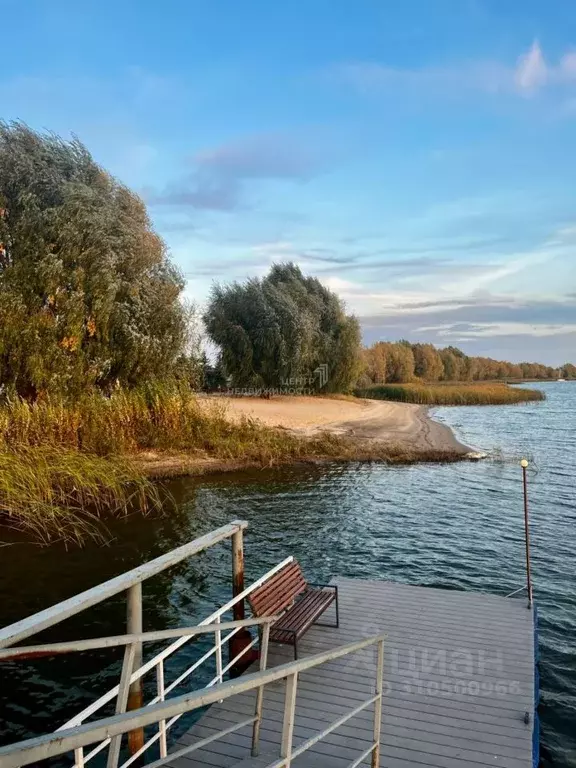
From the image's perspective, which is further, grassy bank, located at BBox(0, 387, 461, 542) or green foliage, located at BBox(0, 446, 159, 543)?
grassy bank, located at BBox(0, 387, 461, 542)

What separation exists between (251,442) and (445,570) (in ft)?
47.1

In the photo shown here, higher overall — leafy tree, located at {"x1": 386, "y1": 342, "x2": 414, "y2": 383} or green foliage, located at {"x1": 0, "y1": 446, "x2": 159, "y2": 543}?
leafy tree, located at {"x1": 386, "y1": 342, "x2": 414, "y2": 383}

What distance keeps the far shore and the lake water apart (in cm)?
142

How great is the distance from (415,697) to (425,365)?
10023 cm

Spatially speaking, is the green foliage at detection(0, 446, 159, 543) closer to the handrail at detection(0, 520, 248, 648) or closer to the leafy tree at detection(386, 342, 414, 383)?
the handrail at detection(0, 520, 248, 648)

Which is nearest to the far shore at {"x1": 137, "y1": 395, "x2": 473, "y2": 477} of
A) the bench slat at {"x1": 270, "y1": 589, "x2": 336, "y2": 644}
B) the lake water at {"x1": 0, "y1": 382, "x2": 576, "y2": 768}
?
the lake water at {"x1": 0, "y1": 382, "x2": 576, "y2": 768}

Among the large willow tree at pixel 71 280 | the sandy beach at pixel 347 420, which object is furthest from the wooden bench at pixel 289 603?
the sandy beach at pixel 347 420

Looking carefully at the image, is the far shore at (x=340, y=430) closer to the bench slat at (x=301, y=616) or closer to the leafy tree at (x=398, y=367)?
the bench slat at (x=301, y=616)

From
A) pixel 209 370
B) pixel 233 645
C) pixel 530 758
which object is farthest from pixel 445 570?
pixel 209 370

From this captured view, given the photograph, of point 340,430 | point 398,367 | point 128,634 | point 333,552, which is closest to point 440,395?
point 398,367

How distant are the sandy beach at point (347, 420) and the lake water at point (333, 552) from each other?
5.58m

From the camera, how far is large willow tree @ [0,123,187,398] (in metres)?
20.5

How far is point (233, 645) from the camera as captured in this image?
8.46 metres

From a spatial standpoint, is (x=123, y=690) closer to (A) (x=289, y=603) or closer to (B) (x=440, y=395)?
(A) (x=289, y=603)
